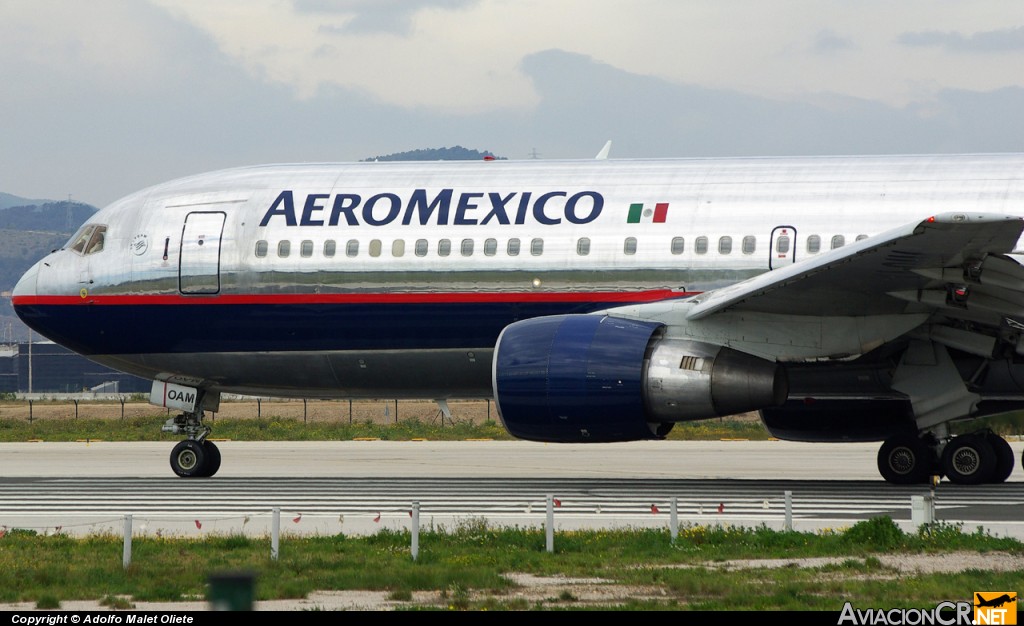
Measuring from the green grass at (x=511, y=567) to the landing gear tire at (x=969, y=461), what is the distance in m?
6.97

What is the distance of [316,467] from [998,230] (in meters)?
17.5

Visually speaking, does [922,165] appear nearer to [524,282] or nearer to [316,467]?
[524,282]

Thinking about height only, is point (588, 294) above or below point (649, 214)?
below

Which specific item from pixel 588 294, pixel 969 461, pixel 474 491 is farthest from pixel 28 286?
pixel 969 461

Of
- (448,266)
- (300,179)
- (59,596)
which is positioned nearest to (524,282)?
(448,266)

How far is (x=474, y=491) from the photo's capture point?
22609 mm

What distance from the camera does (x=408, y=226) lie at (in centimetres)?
2362

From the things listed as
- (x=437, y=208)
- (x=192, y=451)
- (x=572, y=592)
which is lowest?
(x=572, y=592)

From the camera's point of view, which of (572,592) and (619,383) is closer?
(572,592)

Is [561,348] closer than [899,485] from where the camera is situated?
Yes

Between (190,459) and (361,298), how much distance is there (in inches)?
193

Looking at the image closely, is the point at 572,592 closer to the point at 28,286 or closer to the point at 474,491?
the point at 474,491

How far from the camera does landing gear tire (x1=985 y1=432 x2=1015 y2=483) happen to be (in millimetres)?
21628

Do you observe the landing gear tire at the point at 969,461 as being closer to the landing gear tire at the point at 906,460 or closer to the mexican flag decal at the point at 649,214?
the landing gear tire at the point at 906,460
